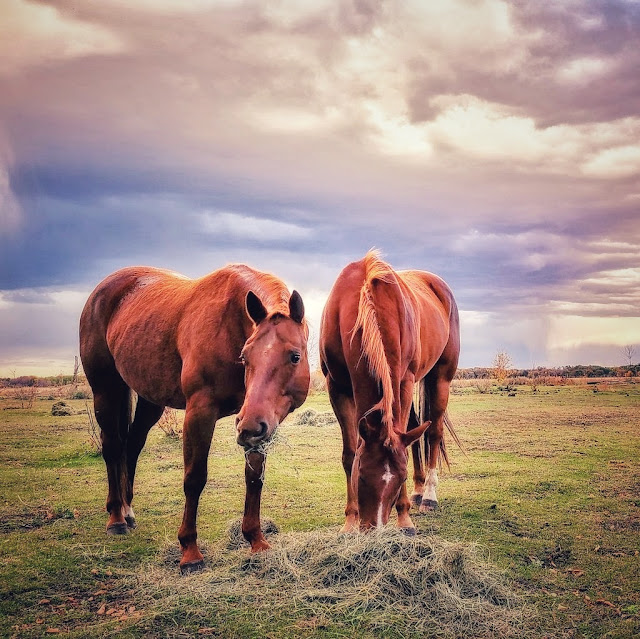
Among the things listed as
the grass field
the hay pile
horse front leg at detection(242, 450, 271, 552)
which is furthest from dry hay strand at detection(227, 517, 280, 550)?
the hay pile

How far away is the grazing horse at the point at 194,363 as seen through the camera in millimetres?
4102

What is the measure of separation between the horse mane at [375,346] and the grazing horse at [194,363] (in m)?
0.61

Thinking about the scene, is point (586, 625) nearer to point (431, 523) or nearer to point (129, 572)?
point (431, 523)

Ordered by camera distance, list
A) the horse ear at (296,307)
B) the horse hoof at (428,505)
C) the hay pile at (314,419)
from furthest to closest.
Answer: the hay pile at (314,419)
the horse hoof at (428,505)
the horse ear at (296,307)

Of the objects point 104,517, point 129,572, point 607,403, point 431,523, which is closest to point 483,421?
point 607,403

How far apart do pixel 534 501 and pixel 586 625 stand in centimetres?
354

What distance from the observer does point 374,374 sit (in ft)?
15.3

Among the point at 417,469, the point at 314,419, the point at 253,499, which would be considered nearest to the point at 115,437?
the point at 253,499

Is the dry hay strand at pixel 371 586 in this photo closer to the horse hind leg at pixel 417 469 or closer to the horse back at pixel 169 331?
the horse back at pixel 169 331

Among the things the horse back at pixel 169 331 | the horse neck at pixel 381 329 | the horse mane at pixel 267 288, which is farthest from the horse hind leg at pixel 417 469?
the horse mane at pixel 267 288

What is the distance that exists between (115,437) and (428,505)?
3931 mm

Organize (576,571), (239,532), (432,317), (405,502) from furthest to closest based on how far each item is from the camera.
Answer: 1. (432,317)
2. (239,532)
3. (405,502)
4. (576,571)

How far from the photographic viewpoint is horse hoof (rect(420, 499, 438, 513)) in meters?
6.79

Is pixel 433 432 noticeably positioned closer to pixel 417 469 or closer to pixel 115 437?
pixel 417 469
